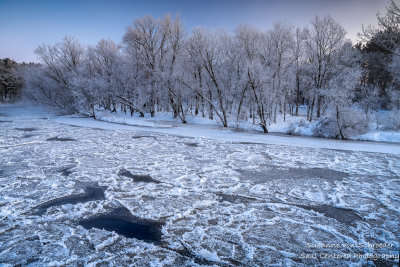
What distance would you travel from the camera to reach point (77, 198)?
→ 19.2ft

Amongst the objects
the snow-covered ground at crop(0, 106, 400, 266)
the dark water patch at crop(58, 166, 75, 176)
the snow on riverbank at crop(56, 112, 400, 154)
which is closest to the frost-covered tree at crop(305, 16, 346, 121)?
the snow on riverbank at crop(56, 112, 400, 154)

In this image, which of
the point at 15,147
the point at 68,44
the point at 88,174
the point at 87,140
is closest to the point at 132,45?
the point at 68,44

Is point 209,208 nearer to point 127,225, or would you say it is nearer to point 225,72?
point 127,225

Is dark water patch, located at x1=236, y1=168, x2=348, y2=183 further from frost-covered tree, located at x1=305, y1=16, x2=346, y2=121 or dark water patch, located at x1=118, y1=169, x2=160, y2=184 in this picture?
frost-covered tree, located at x1=305, y1=16, x2=346, y2=121

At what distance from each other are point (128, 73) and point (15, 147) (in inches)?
822

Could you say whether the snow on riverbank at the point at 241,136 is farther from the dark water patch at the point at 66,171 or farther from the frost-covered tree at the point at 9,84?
→ the frost-covered tree at the point at 9,84

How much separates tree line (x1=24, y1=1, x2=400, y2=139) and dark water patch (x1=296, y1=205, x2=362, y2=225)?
1344 centimetres

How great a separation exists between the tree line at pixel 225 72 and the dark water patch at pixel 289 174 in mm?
10369

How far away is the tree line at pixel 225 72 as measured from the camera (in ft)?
65.0

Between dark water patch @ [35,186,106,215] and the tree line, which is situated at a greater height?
the tree line

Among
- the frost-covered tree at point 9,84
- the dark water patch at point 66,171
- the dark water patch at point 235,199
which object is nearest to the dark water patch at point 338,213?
the dark water patch at point 235,199

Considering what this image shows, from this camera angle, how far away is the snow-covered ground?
12.2ft

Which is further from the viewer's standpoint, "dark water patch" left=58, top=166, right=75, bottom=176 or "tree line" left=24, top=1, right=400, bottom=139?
"tree line" left=24, top=1, right=400, bottom=139

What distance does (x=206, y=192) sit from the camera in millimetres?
6188
